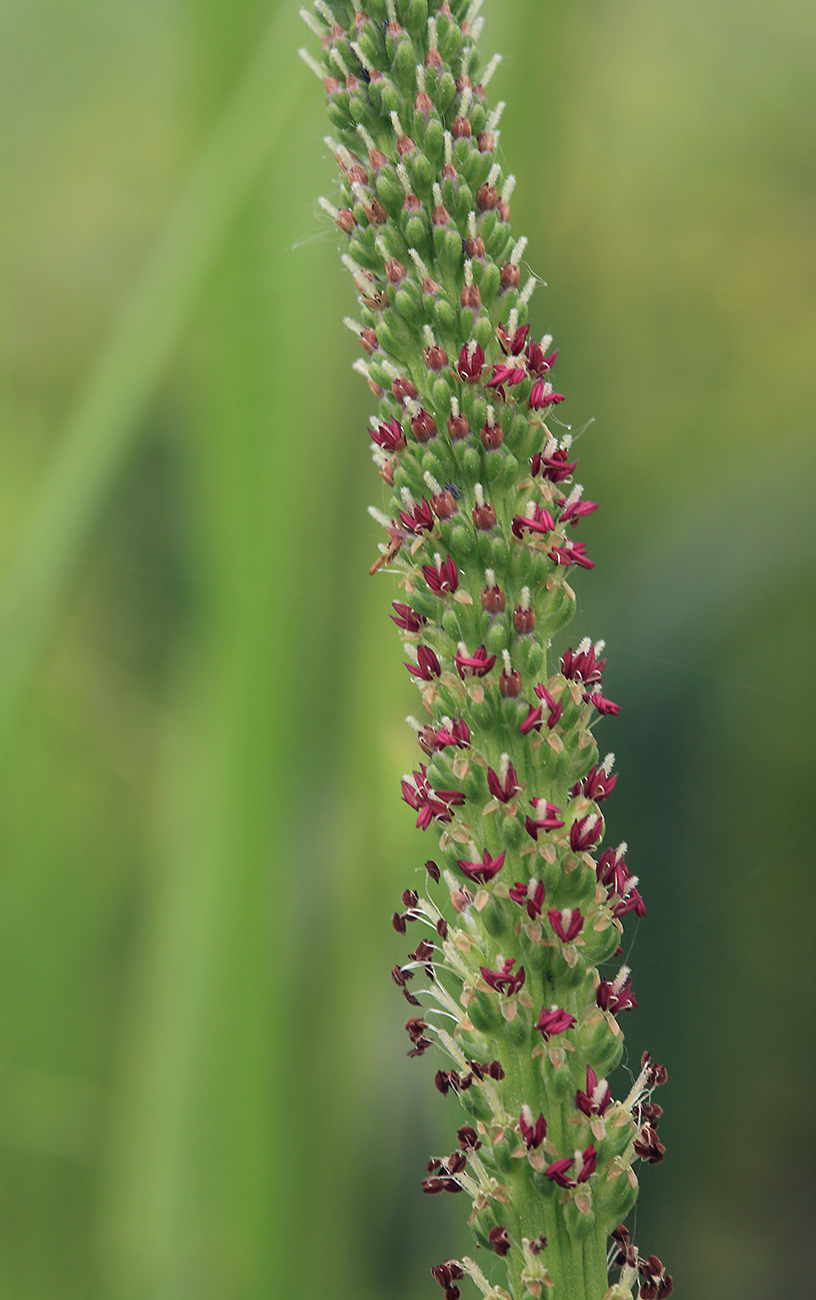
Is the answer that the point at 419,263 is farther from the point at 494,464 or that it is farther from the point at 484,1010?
the point at 484,1010

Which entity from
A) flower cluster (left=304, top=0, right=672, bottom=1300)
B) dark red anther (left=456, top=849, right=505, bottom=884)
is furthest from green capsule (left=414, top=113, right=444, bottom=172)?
dark red anther (left=456, top=849, right=505, bottom=884)

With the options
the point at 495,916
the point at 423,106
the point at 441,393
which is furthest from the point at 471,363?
the point at 495,916

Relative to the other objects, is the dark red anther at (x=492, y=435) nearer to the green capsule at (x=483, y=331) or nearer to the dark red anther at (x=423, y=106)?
the green capsule at (x=483, y=331)

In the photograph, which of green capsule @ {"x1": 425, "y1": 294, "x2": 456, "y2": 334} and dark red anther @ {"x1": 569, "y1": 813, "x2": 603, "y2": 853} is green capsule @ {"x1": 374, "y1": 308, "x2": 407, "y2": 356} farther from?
dark red anther @ {"x1": 569, "y1": 813, "x2": 603, "y2": 853}

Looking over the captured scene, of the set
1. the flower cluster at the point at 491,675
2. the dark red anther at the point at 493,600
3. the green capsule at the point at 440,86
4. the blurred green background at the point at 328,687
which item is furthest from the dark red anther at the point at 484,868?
the blurred green background at the point at 328,687

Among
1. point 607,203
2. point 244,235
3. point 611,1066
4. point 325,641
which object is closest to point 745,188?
point 607,203

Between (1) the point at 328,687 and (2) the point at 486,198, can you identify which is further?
(1) the point at 328,687

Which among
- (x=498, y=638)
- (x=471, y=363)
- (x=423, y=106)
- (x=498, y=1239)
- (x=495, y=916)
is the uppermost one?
(x=423, y=106)
